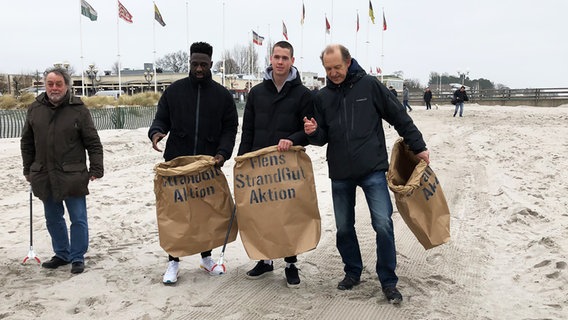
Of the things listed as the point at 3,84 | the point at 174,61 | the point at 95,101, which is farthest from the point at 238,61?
the point at 95,101

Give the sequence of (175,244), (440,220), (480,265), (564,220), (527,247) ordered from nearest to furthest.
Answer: (440,220) < (175,244) < (480,265) < (527,247) < (564,220)

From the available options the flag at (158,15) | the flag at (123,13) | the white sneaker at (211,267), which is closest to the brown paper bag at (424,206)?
the white sneaker at (211,267)

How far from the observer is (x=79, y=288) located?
4316 mm

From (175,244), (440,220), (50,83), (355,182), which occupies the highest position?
(50,83)

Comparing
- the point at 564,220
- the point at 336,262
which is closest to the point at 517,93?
the point at 564,220

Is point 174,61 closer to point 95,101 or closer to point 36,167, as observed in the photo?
point 95,101

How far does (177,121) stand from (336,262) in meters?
2.01

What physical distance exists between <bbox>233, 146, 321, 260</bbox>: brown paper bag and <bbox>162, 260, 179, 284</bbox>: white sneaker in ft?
2.35

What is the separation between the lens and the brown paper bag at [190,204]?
4234 mm

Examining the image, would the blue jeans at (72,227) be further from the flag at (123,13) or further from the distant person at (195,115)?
the flag at (123,13)

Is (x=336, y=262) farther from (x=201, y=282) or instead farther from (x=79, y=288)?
(x=79, y=288)

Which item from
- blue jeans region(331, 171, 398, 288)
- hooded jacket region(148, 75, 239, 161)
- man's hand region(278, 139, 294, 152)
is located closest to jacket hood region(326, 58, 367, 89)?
man's hand region(278, 139, 294, 152)

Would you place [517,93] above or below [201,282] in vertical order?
above

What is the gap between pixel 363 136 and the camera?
397cm
